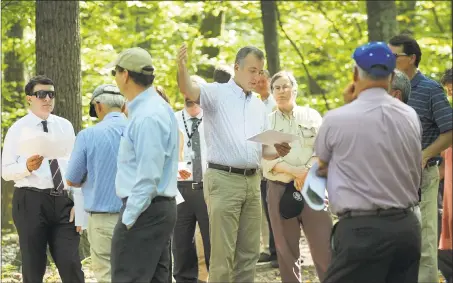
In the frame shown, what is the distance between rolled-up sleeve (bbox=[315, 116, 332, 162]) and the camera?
6429 millimetres

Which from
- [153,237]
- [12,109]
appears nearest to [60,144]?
[153,237]

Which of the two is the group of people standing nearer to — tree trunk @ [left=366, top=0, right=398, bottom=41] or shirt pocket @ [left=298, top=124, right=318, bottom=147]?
shirt pocket @ [left=298, top=124, right=318, bottom=147]

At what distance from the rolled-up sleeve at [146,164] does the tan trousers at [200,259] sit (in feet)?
16.9

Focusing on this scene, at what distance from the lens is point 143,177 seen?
686 cm

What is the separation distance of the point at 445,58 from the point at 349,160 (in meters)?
16.4

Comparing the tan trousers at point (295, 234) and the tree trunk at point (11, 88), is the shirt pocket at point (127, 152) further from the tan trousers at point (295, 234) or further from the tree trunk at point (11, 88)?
the tree trunk at point (11, 88)

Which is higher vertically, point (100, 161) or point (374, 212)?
point (100, 161)

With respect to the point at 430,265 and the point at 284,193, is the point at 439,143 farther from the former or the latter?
the point at 284,193

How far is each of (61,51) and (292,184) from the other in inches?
167

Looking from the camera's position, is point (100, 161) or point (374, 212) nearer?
point (374, 212)

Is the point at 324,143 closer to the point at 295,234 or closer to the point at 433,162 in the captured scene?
the point at 433,162

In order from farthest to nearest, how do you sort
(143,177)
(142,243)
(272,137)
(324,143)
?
(272,137), (142,243), (143,177), (324,143)

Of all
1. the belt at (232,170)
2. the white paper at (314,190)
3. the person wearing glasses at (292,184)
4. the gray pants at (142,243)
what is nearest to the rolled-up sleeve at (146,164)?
the gray pants at (142,243)

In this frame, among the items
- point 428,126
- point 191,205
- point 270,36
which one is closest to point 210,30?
point 270,36
